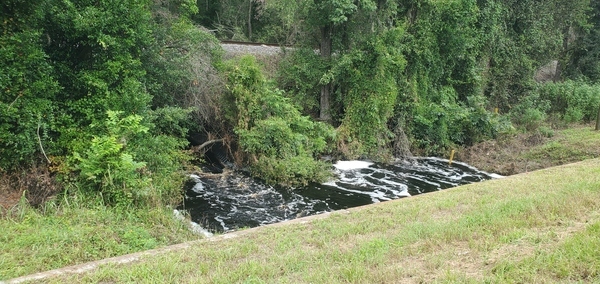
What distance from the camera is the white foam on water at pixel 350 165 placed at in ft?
47.0

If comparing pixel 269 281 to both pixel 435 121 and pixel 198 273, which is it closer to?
pixel 198 273

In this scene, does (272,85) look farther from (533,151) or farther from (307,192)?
(533,151)

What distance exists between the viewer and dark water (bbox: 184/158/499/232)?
912cm

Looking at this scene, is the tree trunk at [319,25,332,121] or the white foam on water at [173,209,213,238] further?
the tree trunk at [319,25,332,121]

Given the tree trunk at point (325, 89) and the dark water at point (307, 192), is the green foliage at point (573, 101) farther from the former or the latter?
the tree trunk at point (325, 89)

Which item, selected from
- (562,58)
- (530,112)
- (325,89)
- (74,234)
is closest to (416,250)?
(74,234)

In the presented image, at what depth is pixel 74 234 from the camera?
5.39 meters

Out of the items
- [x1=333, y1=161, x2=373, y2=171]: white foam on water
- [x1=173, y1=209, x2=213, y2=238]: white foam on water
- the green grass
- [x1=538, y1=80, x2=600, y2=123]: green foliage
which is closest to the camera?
the green grass

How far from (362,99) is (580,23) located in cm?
1844

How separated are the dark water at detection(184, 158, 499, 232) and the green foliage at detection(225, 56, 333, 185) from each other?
0.52 meters

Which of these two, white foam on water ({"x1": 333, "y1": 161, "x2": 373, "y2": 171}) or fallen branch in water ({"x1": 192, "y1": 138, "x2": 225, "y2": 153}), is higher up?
fallen branch in water ({"x1": 192, "y1": 138, "x2": 225, "y2": 153})

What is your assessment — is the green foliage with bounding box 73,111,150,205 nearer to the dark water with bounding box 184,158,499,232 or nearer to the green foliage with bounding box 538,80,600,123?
the dark water with bounding box 184,158,499,232

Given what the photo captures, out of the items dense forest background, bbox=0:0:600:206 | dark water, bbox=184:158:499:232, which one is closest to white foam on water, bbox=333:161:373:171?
dark water, bbox=184:158:499:232

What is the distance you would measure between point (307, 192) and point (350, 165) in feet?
13.0
